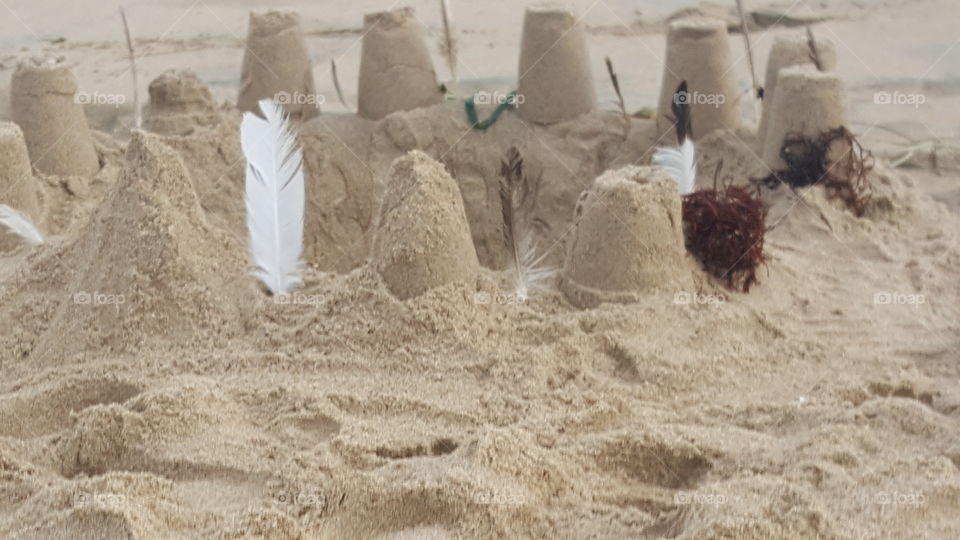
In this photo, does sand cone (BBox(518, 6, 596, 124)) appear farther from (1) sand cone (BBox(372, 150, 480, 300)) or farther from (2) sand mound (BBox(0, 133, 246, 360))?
(2) sand mound (BBox(0, 133, 246, 360))

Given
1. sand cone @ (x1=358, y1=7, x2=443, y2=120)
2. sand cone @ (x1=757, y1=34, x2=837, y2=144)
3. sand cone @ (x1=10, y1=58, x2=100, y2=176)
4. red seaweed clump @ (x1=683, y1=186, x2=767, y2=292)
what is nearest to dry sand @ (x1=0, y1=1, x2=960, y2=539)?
red seaweed clump @ (x1=683, y1=186, x2=767, y2=292)

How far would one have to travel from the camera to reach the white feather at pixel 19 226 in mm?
5535

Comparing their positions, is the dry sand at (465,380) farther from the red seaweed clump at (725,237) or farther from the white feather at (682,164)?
the white feather at (682,164)

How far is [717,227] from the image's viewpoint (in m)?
4.96

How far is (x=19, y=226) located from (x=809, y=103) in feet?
12.1

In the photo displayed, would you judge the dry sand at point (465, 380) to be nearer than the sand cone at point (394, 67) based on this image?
Yes

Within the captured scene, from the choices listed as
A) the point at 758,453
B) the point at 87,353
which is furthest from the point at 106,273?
the point at 758,453

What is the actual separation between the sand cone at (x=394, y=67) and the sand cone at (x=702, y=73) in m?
1.29

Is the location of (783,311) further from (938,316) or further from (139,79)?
(139,79)

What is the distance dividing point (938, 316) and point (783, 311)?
73cm

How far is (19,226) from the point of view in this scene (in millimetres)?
5562

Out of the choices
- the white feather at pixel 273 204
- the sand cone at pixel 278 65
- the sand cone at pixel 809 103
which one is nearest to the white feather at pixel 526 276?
the white feather at pixel 273 204

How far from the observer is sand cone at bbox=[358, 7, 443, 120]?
6.79 metres

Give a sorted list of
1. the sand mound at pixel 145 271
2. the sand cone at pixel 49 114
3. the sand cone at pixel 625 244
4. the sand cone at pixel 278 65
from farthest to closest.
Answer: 1. the sand cone at pixel 278 65
2. the sand cone at pixel 49 114
3. the sand cone at pixel 625 244
4. the sand mound at pixel 145 271
